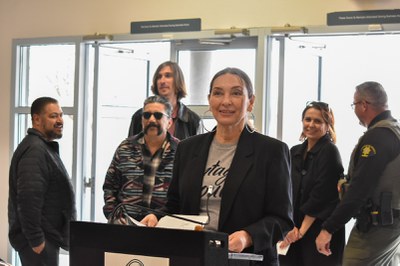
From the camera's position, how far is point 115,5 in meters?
5.37

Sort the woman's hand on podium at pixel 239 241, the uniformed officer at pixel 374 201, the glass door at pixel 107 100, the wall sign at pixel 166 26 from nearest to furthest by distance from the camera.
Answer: the woman's hand on podium at pixel 239 241 → the uniformed officer at pixel 374 201 → the wall sign at pixel 166 26 → the glass door at pixel 107 100

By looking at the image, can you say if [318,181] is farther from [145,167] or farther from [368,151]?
[145,167]

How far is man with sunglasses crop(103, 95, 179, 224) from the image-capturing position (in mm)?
3109

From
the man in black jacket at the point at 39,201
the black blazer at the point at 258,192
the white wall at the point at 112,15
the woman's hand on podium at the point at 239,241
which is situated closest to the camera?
the woman's hand on podium at the point at 239,241

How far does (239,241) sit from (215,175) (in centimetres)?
36

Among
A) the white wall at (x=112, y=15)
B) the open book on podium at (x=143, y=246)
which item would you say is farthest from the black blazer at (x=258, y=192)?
the white wall at (x=112, y=15)

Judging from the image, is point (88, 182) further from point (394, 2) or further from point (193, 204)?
point (193, 204)

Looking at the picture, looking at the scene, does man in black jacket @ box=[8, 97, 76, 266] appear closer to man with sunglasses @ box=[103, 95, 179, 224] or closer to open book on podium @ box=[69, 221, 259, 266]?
man with sunglasses @ box=[103, 95, 179, 224]

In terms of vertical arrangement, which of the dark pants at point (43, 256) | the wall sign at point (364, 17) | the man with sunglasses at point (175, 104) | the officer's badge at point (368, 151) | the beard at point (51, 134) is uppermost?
the wall sign at point (364, 17)

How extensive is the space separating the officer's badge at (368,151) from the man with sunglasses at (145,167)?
123 cm

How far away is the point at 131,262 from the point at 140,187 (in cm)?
188

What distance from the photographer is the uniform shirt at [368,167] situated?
3.58 m

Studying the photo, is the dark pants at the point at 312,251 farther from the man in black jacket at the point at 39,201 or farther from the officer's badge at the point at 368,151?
the man in black jacket at the point at 39,201

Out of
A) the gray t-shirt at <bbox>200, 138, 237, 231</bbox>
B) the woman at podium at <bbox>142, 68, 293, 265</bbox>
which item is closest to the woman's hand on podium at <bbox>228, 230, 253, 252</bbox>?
the woman at podium at <bbox>142, 68, 293, 265</bbox>
